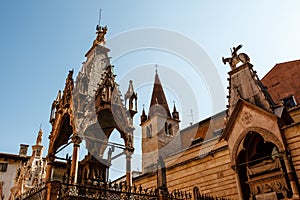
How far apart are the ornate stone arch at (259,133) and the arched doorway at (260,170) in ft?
0.57

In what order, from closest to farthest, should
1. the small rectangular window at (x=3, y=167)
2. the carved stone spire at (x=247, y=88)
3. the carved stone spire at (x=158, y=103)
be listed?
the carved stone spire at (x=247, y=88) < the small rectangular window at (x=3, y=167) < the carved stone spire at (x=158, y=103)

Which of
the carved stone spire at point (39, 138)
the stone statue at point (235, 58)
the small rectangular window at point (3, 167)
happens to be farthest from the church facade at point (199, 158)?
the small rectangular window at point (3, 167)

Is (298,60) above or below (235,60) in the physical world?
above

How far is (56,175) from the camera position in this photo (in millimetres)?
35500

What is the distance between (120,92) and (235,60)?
8517 mm

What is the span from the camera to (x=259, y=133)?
1362cm

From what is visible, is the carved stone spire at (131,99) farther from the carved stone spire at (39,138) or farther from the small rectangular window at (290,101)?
the carved stone spire at (39,138)

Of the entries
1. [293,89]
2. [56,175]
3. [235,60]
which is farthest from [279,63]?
[56,175]

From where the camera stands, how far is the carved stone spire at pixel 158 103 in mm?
49812

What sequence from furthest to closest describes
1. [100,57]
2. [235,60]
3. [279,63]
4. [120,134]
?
[279,63] < [235,60] < [100,57] < [120,134]

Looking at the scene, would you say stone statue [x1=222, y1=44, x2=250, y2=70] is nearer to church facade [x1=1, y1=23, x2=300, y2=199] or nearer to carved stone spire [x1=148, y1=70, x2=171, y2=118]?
church facade [x1=1, y1=23, x2=300, y2=199]

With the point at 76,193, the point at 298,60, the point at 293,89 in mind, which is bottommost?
the point at 76,193

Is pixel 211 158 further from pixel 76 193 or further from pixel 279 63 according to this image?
pixel 279 63

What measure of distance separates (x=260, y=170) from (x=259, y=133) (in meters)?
1.90
